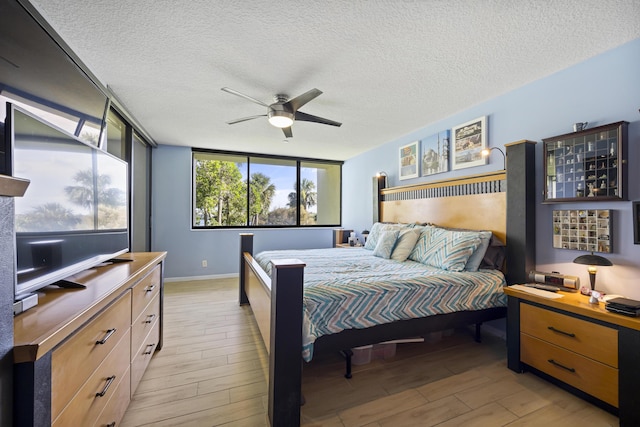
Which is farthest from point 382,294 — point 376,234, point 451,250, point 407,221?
point 407,221

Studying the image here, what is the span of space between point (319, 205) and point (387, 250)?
3405mm

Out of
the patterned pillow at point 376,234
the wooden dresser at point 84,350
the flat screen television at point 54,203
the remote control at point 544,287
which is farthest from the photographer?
the patterned pillow at point 376,234

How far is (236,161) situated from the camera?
17.6 feet

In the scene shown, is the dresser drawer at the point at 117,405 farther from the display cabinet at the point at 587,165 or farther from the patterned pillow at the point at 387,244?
the display cabinet at the point at 587,165

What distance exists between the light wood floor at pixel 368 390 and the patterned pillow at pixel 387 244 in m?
0.99

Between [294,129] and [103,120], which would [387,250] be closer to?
[294,129]

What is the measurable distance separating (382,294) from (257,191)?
4.11 metres

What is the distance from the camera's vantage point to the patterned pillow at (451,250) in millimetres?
2475

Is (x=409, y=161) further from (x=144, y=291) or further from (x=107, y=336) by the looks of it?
(x=107, y=336)

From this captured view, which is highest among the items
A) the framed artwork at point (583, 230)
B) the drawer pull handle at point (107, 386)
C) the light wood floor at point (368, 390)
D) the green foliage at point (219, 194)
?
the green foliage at point (219, 194)

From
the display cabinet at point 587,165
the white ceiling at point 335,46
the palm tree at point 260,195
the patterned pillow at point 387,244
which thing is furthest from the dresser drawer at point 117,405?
the palm tree at point 260,195

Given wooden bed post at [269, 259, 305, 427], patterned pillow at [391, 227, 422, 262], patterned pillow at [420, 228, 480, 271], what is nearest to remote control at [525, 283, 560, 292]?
patterned pillow at [420, 228, 480, 271]

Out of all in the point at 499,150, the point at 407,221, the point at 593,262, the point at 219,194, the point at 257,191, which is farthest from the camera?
the point at 257,191

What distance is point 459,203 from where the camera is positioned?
308 centimetres
